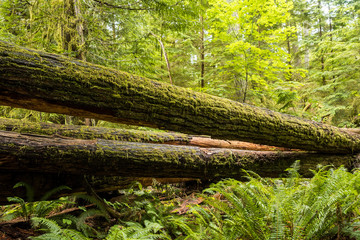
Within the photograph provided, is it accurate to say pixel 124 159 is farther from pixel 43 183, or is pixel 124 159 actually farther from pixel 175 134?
pixel 175 134

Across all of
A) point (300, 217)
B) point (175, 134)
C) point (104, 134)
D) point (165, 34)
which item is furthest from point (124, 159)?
point (165, 34)

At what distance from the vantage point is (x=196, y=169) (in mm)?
3396

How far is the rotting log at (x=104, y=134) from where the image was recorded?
305cm

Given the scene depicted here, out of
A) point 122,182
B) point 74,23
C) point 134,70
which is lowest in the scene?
point 122,182

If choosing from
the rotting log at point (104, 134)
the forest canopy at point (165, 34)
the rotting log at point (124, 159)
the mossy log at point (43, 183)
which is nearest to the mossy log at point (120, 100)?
the rotting log at point (124, 159)

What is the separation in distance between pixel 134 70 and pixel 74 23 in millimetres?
2015

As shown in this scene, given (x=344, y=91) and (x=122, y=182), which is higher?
(x=344, y=91)

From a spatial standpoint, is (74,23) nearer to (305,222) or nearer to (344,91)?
(305,222)

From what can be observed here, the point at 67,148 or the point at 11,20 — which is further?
the point at 11,20

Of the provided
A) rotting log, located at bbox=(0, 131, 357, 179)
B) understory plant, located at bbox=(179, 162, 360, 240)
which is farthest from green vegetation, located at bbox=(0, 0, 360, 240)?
rotting log, located at bbox=(0, 131, 357, 179)

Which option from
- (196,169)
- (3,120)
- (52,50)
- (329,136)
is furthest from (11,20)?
(329,136)

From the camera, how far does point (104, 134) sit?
3.58 m

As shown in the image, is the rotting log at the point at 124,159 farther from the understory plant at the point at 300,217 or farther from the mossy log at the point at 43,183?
the understory plant at the point at 300,217

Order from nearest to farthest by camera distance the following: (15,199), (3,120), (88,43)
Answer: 1. (15,199)
2. (3,120)
3. (88,43)
